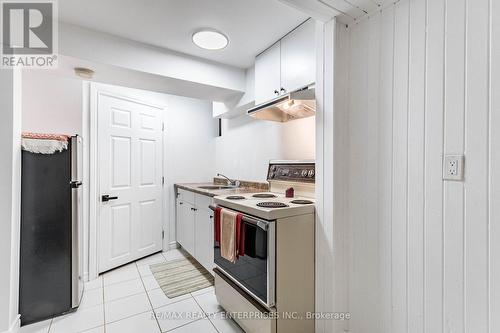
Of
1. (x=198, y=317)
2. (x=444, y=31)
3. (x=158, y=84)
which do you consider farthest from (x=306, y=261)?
(x=158, y=84)

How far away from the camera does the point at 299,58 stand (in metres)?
1.91

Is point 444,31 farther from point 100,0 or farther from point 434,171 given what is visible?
point 100,0

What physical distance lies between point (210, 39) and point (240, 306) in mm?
2245

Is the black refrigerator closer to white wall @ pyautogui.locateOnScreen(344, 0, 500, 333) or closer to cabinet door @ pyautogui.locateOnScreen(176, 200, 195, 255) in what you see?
cabinet door @ pyautogui.locateOnScreen(176, 200, 195, 255)

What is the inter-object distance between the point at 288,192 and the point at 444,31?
1433 millimetres

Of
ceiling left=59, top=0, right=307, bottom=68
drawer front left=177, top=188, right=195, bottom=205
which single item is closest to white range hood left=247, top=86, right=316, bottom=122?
ceiling left=59, top=0, right=307, bottom=68

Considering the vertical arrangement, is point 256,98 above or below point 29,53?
below

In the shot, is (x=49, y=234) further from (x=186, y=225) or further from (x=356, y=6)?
(x=356, y=6)

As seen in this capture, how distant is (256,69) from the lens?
241 cm

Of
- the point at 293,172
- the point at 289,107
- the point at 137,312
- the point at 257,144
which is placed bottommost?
the point at 137,312

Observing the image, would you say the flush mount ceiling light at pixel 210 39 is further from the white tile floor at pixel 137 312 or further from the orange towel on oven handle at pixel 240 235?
the white tile floor at pixel 137 312

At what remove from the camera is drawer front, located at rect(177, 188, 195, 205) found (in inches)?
110

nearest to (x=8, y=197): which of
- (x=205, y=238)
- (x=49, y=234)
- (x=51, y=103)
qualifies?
(x=49, y=234)

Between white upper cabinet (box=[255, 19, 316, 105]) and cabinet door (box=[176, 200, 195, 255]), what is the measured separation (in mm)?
1613
